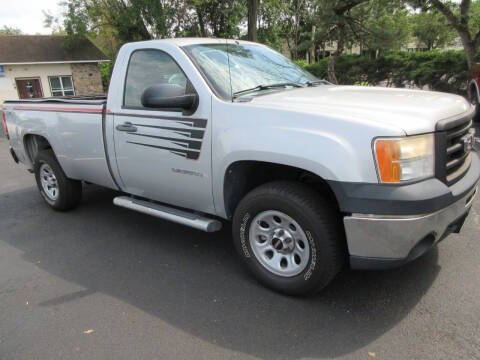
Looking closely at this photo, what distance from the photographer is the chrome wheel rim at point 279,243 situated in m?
3.09

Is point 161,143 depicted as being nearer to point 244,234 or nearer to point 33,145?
point 244,234

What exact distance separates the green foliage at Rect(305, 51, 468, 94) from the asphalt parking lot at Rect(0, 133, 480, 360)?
11106mm

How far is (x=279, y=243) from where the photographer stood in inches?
126

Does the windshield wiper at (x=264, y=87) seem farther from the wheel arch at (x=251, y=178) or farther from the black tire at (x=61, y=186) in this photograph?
the black tire at (x=61, y=186)

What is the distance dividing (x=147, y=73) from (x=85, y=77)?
32.0m

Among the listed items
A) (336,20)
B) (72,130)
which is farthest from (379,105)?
(336,20)

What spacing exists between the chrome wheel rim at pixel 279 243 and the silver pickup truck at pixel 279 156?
0.4 inches

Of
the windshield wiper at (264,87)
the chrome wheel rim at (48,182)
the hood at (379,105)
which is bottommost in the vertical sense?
the chrome wheel rim at (48,182)

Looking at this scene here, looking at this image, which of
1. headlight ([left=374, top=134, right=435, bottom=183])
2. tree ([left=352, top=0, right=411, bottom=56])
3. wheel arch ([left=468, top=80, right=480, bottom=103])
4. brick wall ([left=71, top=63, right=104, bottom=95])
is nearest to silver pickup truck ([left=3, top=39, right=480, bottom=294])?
headlight ([left=374, top=134, right=435, bottom=183])

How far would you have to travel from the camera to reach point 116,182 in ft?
14.5

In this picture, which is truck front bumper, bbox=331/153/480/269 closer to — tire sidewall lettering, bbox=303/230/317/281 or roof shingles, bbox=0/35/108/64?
tire sidewall lettering, bbox=303/230/317/281

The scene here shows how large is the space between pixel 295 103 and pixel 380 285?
1547mm

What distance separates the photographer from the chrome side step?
11.5 feet

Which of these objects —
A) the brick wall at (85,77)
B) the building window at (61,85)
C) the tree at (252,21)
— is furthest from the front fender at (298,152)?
the brick wall at (85,77)
